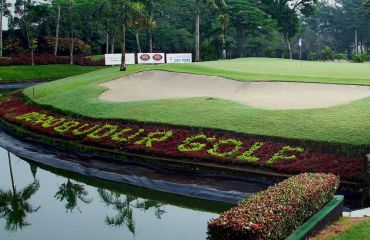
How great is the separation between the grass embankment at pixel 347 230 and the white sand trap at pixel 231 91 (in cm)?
1195

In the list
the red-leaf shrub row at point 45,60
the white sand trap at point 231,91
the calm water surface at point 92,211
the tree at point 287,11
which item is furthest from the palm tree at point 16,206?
the tree at point 287,11

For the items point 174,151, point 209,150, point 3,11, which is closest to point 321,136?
point 209,150

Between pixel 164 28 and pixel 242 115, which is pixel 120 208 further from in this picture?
pixel 164 28

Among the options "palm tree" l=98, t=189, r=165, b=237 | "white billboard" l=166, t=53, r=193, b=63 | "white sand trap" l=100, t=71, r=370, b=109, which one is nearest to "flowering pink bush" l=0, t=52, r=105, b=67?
"white billboard" l=166, t=53, r=193, b=63

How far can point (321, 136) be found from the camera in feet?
53.4

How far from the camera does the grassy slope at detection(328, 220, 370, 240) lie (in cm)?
815

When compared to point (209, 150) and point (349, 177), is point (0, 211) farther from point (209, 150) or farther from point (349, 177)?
point (349, 177)

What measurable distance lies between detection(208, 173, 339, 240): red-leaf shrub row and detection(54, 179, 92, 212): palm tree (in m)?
7.29

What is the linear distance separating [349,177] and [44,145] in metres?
13.4

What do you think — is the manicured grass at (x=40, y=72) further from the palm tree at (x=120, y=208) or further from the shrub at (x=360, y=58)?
the palm tree at (x=120, y=208)

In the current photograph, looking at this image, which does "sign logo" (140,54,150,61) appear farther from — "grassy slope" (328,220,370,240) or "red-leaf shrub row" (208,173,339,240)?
"grassy slope" (328,220,370,240)

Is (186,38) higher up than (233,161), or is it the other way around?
(186,38)

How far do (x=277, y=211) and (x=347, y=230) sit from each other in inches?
75.0

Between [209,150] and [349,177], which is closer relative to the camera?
[349,177]
